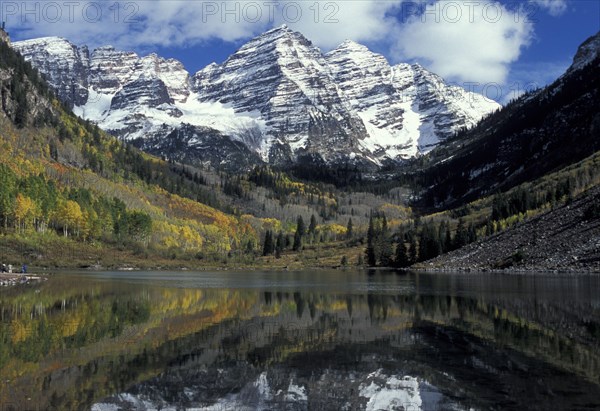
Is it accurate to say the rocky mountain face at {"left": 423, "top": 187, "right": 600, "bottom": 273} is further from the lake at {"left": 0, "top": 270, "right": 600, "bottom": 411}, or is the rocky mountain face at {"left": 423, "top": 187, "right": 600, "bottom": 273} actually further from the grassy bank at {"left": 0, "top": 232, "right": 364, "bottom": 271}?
the grassy bank at {"left": 0, "top": 232, "right": 364, "bottom": 271}

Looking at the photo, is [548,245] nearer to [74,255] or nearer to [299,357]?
[299,357]

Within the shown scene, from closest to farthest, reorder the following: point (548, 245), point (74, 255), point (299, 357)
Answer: point (299, 357) → point (548, 245) → point (74, 255)

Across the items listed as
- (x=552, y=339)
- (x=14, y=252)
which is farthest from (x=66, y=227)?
(x=552, y=339)

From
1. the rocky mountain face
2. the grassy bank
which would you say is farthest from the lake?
the grassy bank

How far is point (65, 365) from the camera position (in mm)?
27938

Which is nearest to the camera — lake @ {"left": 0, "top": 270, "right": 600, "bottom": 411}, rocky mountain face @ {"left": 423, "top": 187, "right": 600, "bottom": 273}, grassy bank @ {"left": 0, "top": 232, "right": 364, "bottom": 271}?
lake @ {"left": 0, "top": 270, "right": 600, "bottom": 411}

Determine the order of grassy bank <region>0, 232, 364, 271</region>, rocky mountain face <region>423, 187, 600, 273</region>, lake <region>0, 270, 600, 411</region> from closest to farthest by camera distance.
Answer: lake <region>0, 270, 600, 411</region>, rocky mountain face <region>423, 187, 600, 273</region>, grassy bank <region>0, 232, 364, 271</region>

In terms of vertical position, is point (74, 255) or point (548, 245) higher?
point (548, 245)

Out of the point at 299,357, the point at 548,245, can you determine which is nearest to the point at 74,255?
the point at 548,245

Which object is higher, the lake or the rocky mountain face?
the rocky mountain face

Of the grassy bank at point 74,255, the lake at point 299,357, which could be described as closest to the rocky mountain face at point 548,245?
the lake at point 299,357

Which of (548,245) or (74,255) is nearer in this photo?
(548,245)

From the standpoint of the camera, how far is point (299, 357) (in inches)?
1218

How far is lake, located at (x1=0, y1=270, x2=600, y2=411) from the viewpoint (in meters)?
22.8
